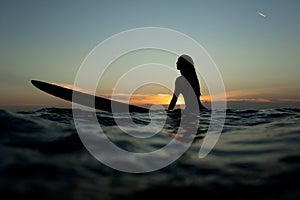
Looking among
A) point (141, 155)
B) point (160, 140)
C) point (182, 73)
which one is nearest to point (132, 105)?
point (182, 73)

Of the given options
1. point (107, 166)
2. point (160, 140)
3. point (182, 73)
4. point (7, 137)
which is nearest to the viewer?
point (107, 166)

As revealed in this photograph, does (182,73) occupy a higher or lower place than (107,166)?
higher

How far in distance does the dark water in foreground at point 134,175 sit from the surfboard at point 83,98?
16.4 feet

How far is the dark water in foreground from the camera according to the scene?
230 centimetres

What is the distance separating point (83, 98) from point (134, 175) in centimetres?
676

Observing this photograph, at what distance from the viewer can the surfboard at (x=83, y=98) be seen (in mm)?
9055

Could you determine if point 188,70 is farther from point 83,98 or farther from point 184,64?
point 83,98

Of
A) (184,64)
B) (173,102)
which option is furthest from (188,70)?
(173,102)

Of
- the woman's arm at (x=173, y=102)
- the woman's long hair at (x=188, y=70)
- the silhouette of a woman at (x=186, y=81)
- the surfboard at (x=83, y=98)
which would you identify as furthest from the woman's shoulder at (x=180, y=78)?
the surfboard at (x=83, y=98)

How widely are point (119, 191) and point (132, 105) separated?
25.6ft

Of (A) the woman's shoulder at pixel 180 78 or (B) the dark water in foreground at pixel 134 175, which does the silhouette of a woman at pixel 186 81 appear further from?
(B) the dark water in foreground at pixel 134 175

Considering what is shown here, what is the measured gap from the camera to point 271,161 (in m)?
3.21

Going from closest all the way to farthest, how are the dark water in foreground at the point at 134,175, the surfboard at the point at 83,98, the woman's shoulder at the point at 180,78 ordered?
the dark water in foreground at the point at 134,175
the surfboard at the point at 83,98
the woman's shoulder at the point at 180,78

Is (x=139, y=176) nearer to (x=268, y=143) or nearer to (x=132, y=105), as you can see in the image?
(x=268, y=143)
